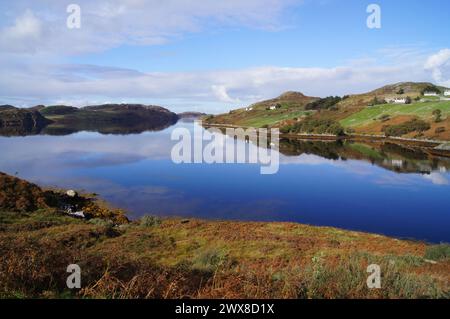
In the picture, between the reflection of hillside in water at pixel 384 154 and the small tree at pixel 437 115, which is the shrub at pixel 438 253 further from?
the small tree at pixel 437 115

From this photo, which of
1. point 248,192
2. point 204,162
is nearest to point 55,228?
point 248,192

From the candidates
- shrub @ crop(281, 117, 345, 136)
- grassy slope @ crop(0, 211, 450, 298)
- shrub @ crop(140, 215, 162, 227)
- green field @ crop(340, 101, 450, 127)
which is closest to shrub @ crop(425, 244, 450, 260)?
grassy slope @ crop(0, 211, 450, 298)

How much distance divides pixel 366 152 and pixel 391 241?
206ft

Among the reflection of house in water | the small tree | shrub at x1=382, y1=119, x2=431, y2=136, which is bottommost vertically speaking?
the reflection of house in water

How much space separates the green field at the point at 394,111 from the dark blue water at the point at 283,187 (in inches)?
1905

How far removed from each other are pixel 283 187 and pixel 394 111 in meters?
102

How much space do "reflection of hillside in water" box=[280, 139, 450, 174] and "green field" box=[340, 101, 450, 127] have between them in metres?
30.4

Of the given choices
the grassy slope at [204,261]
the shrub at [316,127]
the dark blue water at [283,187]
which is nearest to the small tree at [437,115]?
the shrub at [316,127]

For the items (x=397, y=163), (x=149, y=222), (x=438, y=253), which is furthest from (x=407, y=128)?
(x=438, y=253)

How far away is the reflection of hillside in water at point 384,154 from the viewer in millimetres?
65125

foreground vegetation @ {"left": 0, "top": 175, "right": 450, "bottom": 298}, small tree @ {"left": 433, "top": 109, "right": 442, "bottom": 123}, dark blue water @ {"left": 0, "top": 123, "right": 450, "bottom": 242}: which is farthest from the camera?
small tree @ {"left": 433, "top": 109, "right": 442, "bottom": 123}

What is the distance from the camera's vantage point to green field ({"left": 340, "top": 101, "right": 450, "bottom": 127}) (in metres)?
120

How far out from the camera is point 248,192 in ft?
153

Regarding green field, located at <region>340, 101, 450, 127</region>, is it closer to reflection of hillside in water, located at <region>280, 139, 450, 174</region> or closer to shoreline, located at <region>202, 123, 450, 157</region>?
shoreline, located at <region>202, 123, 450, 157</region>
